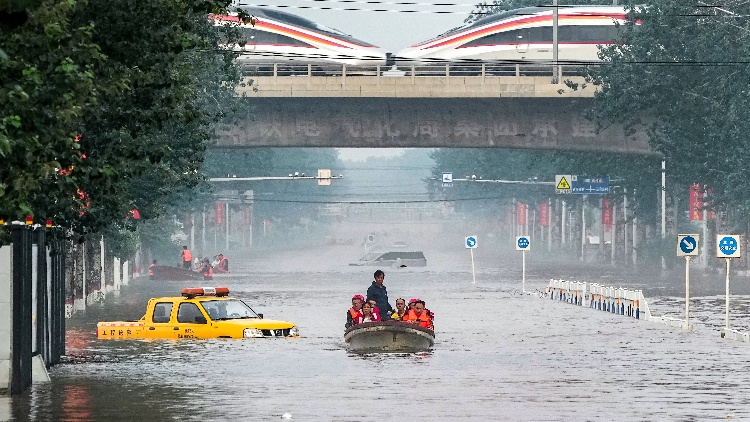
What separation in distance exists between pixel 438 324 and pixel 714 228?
186ft

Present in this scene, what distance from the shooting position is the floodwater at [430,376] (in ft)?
72.6

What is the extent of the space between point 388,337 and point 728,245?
11.1 m

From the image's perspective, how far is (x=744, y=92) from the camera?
80.2 metres

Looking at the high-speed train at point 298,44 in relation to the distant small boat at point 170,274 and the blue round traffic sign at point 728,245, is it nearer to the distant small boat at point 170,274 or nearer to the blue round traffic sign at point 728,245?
the distant small boat at point 170,274

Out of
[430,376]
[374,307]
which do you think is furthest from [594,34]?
[430,376]

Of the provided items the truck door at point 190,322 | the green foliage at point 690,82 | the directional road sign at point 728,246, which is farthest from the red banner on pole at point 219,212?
the truck door at point 190,322

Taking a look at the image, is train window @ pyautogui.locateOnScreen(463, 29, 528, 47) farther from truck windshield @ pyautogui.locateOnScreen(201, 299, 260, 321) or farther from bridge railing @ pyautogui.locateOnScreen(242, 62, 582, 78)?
truck windshield @ pyautogui.locateOnScreen(201, 299, 260, 321)

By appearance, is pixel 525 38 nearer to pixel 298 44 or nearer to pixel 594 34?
pixel 594 34

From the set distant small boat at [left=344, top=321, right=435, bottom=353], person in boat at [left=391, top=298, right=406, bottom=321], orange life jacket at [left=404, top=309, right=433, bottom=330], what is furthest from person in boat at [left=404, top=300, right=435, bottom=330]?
distant small boat at [left=344, top=321, right=435, bottom=353]

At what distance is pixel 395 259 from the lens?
129875mm

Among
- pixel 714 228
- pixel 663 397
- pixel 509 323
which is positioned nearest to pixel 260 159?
pixel 714 228

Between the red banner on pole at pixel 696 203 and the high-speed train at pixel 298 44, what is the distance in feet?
75.8

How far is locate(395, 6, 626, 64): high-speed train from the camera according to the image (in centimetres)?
8181

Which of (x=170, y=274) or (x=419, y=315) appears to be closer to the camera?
(x=419, y=315)
